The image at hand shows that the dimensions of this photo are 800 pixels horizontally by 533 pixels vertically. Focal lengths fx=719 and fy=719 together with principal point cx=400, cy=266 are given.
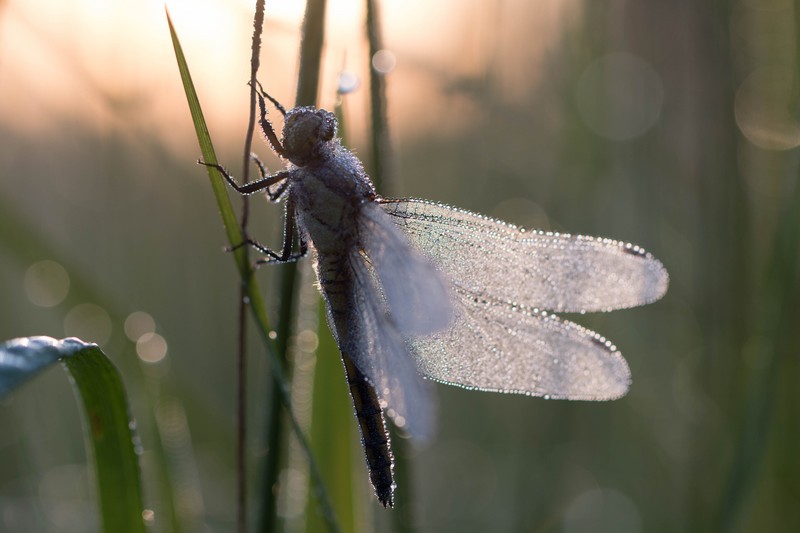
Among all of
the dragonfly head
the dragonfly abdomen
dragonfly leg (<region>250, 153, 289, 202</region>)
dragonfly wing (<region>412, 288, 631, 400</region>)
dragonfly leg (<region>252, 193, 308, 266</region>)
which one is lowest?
the dragonfly abdomen

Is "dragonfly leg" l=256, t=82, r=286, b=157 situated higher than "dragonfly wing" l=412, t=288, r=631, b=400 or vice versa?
"dragonfly leg" l=256, t=82, r=286, b=157

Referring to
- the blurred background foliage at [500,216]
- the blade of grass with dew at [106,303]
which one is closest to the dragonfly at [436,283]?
the blurred background foliage at [500,216]

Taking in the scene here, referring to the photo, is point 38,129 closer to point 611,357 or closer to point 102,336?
point 102,336

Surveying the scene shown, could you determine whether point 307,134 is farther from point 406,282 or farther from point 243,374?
point 243,374

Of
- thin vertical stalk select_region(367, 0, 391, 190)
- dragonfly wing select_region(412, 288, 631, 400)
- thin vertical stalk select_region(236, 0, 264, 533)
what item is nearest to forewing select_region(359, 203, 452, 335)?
dragonfly wing select_region(412, 288, 631, 400)

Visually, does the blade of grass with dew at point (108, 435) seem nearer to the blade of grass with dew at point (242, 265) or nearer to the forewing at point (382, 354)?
the blade of grass with dew at point (242, 265)

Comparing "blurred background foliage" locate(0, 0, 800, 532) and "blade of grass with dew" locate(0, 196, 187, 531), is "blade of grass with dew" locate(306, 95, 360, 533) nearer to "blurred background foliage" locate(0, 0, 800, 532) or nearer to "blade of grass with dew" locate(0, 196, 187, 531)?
"blurred background foliage" locate(0, 0, 800, 532)

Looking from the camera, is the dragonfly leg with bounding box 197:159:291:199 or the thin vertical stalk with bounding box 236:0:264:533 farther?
the dragonfly leg with bounding box 197:159:291:199

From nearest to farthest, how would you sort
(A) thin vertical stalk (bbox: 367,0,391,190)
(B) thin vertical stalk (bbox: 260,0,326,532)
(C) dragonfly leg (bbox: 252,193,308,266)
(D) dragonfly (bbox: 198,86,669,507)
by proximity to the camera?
(B) thin vertical stalk (bbox: 260,0,326,532) → (A) thin vertical stalk (bbox: 367,0,391,190) → (C) dragonfly leg (bbox: 252,193,308,266) → (D) dragonfly (bbox: 198,86,669,507)
